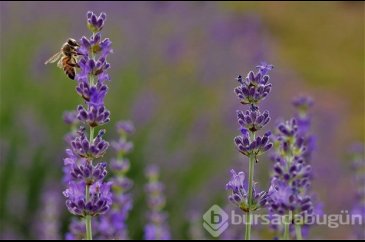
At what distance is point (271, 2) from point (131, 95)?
1275 centimetres

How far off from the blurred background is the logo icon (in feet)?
3.47

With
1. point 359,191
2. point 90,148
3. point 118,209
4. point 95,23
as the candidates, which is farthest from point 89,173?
point 359,191

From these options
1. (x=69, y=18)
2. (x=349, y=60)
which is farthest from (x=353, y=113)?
(x=69, y=18)

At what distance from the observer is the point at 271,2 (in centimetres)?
1888

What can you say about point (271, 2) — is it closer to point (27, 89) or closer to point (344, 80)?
point (344, 80)

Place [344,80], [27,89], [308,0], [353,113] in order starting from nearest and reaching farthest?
1. [27,89]
2. [353,113]
3. [344,80]
4. [308,0]

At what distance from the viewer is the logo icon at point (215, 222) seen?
2688 mm

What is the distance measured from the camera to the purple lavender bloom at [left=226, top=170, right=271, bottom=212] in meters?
1.88

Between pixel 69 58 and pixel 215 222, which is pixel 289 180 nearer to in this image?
pixel 215 222

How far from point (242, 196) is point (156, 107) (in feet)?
15.7

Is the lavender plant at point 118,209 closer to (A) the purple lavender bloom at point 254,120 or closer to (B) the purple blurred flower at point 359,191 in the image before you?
(A) the purple lavender bloom at point 254,120

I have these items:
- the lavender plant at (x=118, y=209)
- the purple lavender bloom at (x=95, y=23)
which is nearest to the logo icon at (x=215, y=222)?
the lavender plant at (x=118, y=209)

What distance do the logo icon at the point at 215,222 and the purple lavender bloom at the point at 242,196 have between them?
2.41ft

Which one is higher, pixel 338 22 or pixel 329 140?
pixel 338 22
